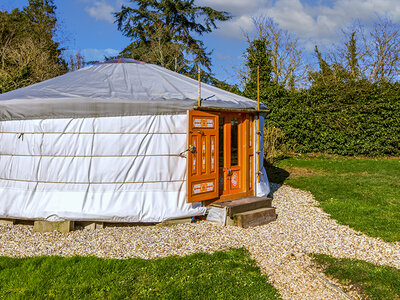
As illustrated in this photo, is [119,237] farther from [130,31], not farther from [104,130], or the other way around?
[130,31]

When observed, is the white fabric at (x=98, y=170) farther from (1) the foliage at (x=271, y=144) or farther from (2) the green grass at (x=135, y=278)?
(1) the foliage at (x=271, y=144)

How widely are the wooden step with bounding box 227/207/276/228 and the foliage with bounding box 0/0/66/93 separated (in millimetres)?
8205

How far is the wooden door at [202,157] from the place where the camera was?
4.66m

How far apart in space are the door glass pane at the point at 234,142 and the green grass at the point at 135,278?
222 centimetres

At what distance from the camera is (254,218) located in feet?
15.9

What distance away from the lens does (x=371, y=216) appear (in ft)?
17.3

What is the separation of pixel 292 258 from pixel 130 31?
52.9 ft

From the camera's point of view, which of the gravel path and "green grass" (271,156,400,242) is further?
"green grass" (271,156,400,242)

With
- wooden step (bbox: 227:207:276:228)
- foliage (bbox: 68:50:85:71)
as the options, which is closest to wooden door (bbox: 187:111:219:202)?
wooden step (bbox: 227:207:276:228)

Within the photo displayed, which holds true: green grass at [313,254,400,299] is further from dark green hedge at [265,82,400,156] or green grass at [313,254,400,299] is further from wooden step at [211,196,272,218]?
dark green hedge at [265,82,400,156]

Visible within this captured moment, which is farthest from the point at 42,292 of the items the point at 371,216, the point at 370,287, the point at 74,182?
the point at 371,216

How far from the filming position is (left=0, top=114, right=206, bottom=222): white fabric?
15.0ft

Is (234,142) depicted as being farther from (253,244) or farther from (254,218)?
(253,244)

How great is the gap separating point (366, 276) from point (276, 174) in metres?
6.36
